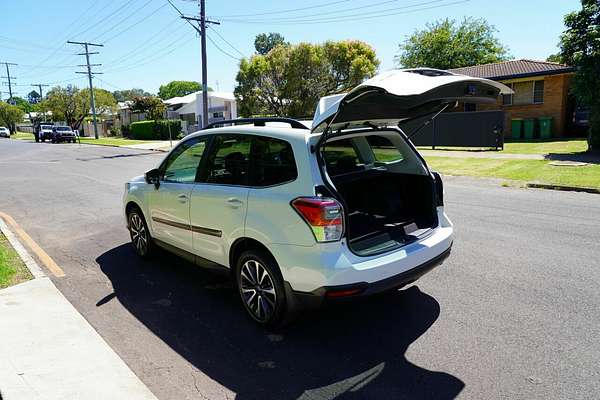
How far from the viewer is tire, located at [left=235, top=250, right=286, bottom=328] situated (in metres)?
3.63

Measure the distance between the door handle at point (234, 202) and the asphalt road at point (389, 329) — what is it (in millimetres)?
1058

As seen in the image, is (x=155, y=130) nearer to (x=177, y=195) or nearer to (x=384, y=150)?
(x=177, y=195)

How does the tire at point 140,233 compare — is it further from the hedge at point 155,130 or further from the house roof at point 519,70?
the hedge at point 155,130

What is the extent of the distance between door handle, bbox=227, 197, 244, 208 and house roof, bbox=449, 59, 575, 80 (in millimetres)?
23389

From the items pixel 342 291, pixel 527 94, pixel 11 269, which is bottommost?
pixel 11 269

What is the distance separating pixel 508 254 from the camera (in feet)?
18.3

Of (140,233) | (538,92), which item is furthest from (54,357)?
(538,92)

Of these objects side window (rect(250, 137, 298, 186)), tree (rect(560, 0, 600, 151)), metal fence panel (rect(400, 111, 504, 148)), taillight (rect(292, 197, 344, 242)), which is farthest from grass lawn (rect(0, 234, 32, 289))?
tree (rect(560, 0, 600, 151))

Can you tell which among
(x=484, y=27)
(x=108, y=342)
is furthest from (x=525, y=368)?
(x=484, y=27)

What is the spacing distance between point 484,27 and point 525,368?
5345cm

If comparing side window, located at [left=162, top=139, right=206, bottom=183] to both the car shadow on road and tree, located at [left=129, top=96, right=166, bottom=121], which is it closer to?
the car shadow on road

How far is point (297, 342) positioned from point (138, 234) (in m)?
3.16

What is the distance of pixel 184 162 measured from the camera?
4996mm

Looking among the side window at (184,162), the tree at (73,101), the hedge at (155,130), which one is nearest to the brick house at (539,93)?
the side window at (184,162)
